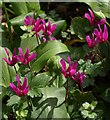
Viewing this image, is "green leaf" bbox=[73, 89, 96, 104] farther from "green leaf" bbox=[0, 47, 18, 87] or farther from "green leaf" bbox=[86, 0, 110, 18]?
"green leaf" bbox=[86, 0, 110, 18]

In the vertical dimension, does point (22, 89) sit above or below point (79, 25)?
above

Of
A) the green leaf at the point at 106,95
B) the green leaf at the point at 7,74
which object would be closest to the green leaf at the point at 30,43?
the green leaf at the point at 7,74

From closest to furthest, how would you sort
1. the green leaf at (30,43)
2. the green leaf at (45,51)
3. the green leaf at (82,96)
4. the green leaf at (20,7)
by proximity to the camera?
the green leaf at (82,96) → the green leaf at (45,51) → the green leaf at (30,43) → the green leaf at (20,7)

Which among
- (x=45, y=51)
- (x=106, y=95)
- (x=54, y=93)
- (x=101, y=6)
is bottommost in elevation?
(x=106, y=95)

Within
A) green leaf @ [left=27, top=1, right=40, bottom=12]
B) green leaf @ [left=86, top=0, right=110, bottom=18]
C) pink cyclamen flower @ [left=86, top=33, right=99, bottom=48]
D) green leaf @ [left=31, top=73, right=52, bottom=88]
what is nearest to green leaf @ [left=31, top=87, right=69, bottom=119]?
green leaf @ [left=31, top=73, right=52, bottom=88]

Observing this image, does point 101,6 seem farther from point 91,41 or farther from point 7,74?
point 7,74

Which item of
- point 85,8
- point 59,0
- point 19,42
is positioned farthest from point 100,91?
point 59,0

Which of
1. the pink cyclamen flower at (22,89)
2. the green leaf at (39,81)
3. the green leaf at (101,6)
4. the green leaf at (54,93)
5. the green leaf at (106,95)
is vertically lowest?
the green leaf at (106,95)

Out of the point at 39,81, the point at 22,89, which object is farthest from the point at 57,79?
the point at 22,89

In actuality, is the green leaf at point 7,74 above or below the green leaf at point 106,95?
above

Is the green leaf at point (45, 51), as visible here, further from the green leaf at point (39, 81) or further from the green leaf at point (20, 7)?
the green leaf at point (20, 7)
